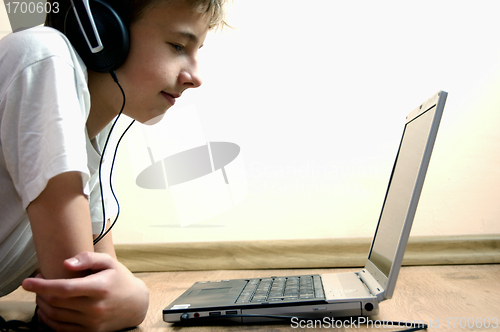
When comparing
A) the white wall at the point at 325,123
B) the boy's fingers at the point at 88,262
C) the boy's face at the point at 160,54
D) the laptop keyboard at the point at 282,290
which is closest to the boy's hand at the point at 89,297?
the boy's fingers at the point at 88,262

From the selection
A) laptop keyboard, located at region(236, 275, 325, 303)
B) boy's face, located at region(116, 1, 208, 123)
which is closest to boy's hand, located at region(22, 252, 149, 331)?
laptop keyboard, located at region(236, 275, 325, 303)

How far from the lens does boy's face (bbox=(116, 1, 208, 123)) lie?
556 mm

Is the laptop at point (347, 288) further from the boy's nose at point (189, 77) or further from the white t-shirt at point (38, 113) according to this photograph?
the boy's nose at point (189, 77)

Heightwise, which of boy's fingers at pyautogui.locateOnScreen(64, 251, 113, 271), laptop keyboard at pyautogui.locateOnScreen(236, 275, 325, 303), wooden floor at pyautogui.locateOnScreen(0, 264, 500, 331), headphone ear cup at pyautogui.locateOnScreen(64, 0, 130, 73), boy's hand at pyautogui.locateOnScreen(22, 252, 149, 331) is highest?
headphone ear cup at pyautogui.locateOnScreen(64, 0, 130, 73)

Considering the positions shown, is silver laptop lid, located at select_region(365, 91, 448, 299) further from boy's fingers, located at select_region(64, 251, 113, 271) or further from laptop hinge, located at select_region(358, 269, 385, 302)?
boy's fingers, located at select_region(64, 251, 113, 271)

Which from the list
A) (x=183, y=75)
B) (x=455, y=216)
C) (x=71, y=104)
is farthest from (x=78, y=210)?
(x=455, y=216)

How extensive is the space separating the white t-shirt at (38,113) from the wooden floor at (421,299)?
0.24 metres

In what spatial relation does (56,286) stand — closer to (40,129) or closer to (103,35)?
(40,129)

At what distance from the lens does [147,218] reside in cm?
100

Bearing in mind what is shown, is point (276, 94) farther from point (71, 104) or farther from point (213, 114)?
point (71, 104)

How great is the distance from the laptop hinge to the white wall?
11.4 inches

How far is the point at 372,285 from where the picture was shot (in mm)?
553

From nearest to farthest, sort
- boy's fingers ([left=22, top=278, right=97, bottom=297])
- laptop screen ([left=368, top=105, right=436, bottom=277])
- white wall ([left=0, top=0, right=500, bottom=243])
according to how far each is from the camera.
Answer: boy's fingers ([left=22, top=278, right=97, bottom=297]) < laptop screen ([left=368, top=105, right=436, bottom=277]) < white wall ([left=0, top=0, right=500, bottom=243])

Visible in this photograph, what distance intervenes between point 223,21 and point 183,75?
195mm
